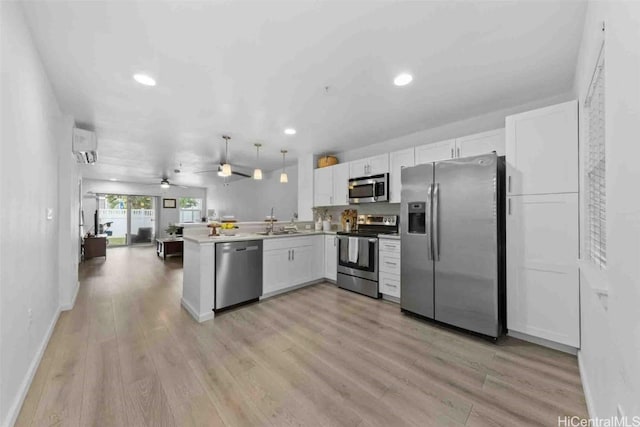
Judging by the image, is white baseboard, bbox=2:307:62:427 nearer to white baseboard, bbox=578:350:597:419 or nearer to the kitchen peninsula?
the kitchen peninsula

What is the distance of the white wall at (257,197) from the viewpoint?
22.1ft

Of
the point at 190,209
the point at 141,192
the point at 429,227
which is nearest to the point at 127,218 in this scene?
the point at 141,192

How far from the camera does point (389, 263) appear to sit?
3.46 m

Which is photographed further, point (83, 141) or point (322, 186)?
point (322, 186)

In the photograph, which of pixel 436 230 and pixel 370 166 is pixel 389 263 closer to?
pixel 436 230

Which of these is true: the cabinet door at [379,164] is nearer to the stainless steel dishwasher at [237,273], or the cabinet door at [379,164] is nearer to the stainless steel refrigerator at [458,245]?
the stainless steel refrigerator at [458,245]

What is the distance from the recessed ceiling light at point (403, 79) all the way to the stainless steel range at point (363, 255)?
1996 mm

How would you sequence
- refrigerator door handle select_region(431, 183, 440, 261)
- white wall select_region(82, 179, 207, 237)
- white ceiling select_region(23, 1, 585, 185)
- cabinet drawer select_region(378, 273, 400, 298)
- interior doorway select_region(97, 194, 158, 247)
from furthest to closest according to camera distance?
interior doorway select_region(97, 194, 158, 247)
white wall select_region(82, 179, 207, 237)
cabinet drawer select_region(378, 273, 400, 298)
refrigerator door handle select_region(431, 183, 440, 261)
white ceiling select_region(23, 1, 585, 185)

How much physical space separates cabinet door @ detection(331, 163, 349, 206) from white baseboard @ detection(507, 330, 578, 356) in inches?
110

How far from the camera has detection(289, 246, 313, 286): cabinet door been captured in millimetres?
3918

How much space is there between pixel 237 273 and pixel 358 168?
8.34ft

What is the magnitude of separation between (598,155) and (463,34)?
3.83 ft

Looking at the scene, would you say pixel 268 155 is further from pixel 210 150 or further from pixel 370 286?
pixel 370 286

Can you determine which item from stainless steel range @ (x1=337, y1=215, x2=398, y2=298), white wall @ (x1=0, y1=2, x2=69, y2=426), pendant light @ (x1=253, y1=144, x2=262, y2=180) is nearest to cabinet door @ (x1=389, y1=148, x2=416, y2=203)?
stainless steel range @ (x1=337, y1=215, x2=398, y2=298)
